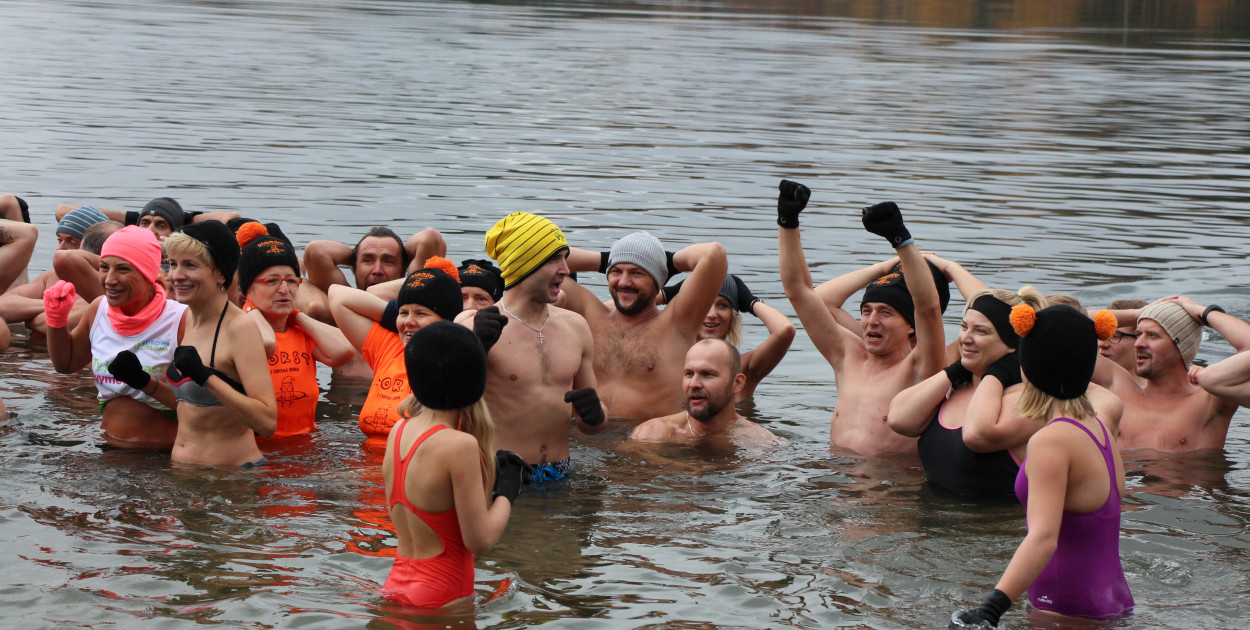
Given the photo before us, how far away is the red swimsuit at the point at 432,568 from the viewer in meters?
5.70

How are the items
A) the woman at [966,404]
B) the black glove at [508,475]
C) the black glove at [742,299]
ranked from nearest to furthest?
1. the black glove at [508,475]
2. the woman at [966,404]
3. the black glove at [742,299]

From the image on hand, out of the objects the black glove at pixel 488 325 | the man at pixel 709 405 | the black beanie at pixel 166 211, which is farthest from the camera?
the black beanie at pixel 166 211

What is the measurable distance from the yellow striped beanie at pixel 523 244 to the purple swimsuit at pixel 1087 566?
336 cm

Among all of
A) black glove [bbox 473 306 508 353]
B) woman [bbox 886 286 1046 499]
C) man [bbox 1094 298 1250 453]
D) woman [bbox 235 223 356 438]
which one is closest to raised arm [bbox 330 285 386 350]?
woman [bbox 235 223 356 438]

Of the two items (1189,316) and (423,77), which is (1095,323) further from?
(423,77)

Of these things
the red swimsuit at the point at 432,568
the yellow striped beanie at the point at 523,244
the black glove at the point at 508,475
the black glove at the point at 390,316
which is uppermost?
the yellow striped beanie at the point at 523,244

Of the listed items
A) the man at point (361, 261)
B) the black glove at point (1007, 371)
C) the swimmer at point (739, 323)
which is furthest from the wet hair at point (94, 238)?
the black glove at point (1007, 371)

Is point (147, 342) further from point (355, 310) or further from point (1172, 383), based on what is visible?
point (1172, 383)

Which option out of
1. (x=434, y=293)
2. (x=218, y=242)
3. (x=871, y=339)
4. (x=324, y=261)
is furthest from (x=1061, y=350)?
(x=324, y=261)

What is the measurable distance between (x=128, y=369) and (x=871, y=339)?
520cm

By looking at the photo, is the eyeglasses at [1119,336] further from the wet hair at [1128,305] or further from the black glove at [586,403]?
the black glove at [586,403]

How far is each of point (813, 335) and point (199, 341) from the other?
15.2 feet

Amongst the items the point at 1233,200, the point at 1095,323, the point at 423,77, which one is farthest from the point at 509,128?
the point at 1095,323

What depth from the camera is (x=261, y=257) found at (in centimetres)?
876
